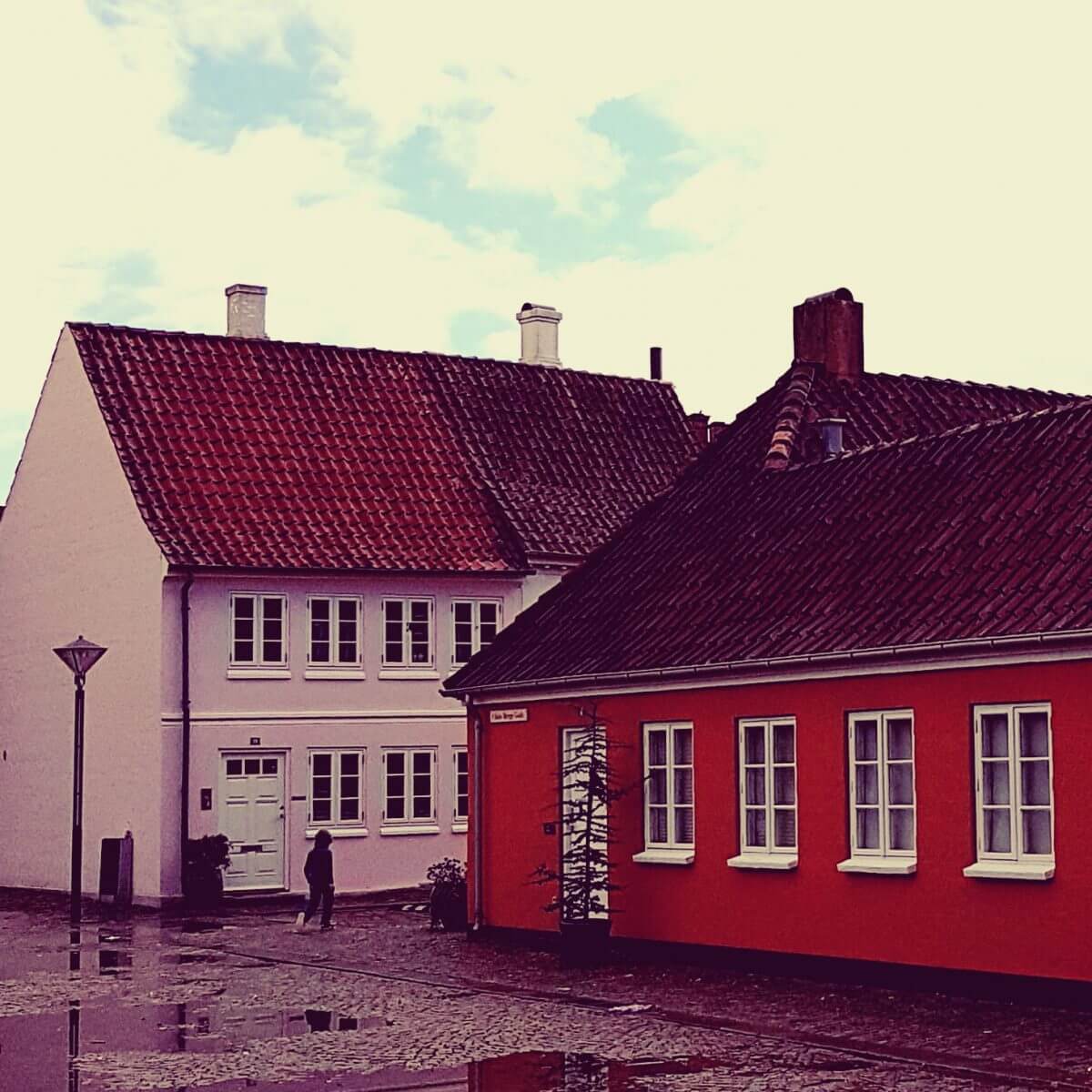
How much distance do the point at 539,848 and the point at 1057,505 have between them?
7.82 metres

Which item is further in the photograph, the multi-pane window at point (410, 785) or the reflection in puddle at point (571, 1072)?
the multi-pane window at point (410, 785)

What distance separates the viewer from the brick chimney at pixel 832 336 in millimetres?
29031

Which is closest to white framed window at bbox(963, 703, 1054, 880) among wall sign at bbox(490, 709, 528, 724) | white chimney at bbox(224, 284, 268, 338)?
wall sign at bbox(490, 709, 528, 724)

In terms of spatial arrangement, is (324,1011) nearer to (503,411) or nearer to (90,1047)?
(90,1047)

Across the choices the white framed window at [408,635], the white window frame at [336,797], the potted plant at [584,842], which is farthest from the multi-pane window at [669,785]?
the white framed window at [408,635]

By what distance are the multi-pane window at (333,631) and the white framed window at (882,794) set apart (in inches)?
673

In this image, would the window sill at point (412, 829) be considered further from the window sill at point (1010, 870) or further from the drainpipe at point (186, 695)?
the window sill at point (1010, 870)

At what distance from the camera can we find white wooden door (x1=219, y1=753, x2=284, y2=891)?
3406 centimetres

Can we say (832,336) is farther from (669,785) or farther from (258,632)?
(258,632)

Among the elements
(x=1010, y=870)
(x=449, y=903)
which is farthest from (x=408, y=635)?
(x=1010, y=870)

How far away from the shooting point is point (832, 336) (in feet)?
95.5

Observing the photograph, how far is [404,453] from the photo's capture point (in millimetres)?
38281

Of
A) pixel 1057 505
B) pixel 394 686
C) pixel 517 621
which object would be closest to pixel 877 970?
pixel 1057 505

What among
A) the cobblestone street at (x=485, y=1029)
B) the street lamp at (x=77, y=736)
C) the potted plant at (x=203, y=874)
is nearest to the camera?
the cobblestone street at (x=485, y=1029)
